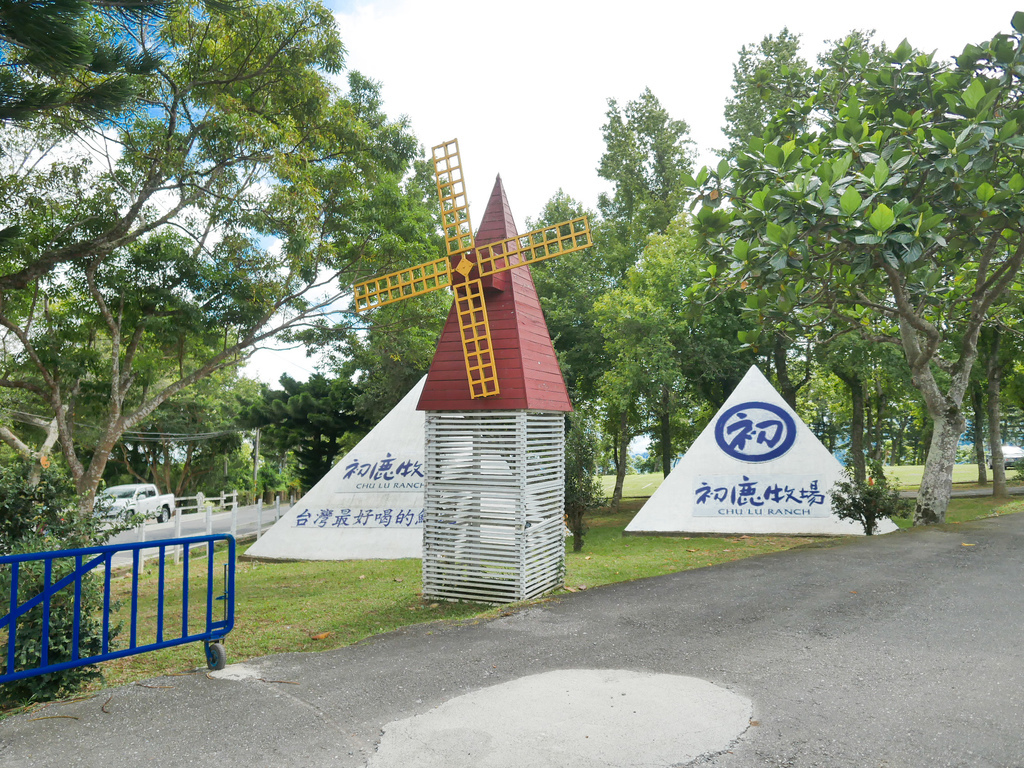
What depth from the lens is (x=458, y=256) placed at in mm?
9719

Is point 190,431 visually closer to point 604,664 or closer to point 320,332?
point 320,332

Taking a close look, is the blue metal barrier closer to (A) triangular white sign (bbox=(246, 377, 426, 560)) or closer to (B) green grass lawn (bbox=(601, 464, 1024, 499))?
(A) triangular white sign (bbox=(246, 377, 426, 560))

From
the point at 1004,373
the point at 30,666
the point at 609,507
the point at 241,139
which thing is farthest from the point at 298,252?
the point at 1004,373

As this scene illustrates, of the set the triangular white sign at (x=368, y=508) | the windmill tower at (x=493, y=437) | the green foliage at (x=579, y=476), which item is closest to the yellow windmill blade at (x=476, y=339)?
the windmill tower at (x=493, y=437)

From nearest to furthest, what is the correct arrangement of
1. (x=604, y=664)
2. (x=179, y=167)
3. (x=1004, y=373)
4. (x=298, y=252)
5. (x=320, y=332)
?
(x=604, y=664)
(x=179, y=167)
(x=298, y=252)
(x=320, y=332)
(x=1004, y=373)

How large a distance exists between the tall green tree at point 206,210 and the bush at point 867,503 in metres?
10.9

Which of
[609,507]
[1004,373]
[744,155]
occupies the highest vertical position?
[744,155]

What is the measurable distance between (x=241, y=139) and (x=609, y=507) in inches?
816

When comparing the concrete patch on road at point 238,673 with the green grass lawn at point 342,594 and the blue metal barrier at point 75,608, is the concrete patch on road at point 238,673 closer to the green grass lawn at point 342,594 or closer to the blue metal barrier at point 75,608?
the blue metal barrier at point 75,608

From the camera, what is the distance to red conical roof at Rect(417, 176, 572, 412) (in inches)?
351

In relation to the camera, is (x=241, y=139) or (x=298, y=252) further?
(x=298, y=252)

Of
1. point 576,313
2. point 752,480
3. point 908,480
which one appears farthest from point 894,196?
point 908,480

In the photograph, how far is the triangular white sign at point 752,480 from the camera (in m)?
14.5

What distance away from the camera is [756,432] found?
15.2m
